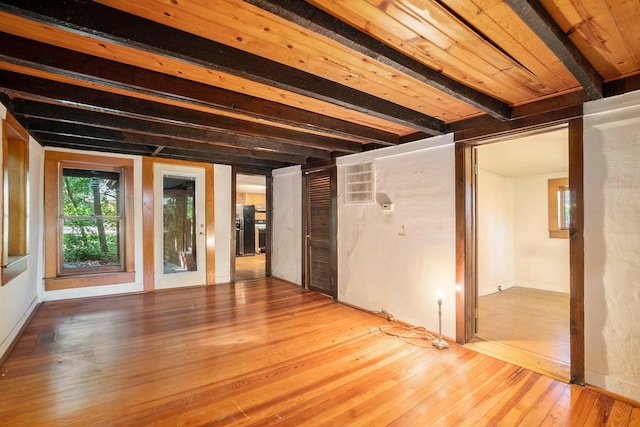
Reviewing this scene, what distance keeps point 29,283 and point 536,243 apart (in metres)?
7.32

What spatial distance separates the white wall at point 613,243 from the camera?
1.97 metres

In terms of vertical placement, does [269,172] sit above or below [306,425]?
above

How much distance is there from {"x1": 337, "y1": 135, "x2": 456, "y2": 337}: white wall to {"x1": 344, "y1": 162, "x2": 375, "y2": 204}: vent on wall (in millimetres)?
77

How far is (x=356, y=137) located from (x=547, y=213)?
13.4 feet

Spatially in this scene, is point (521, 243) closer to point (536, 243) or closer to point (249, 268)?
point (536, 243)

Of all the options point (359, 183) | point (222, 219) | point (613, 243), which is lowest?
point (613, 243)

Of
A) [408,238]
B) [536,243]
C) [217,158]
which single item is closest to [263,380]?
[408,238]

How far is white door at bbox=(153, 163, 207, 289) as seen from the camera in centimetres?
477

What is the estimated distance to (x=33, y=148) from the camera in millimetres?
3486

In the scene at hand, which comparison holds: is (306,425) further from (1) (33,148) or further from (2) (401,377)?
(1) (33,148)

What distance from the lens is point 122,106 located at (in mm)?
2363

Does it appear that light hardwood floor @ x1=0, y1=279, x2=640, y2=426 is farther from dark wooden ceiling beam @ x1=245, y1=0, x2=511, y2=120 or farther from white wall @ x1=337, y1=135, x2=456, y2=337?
dark wooden ceiling beam @ x1=245, y1=0, x2=511, y2=120

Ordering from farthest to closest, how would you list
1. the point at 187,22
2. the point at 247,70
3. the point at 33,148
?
the point at 33,148 → the point at 247,70 → the point at 187,22

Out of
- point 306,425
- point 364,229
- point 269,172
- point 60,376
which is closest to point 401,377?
point 306,425
